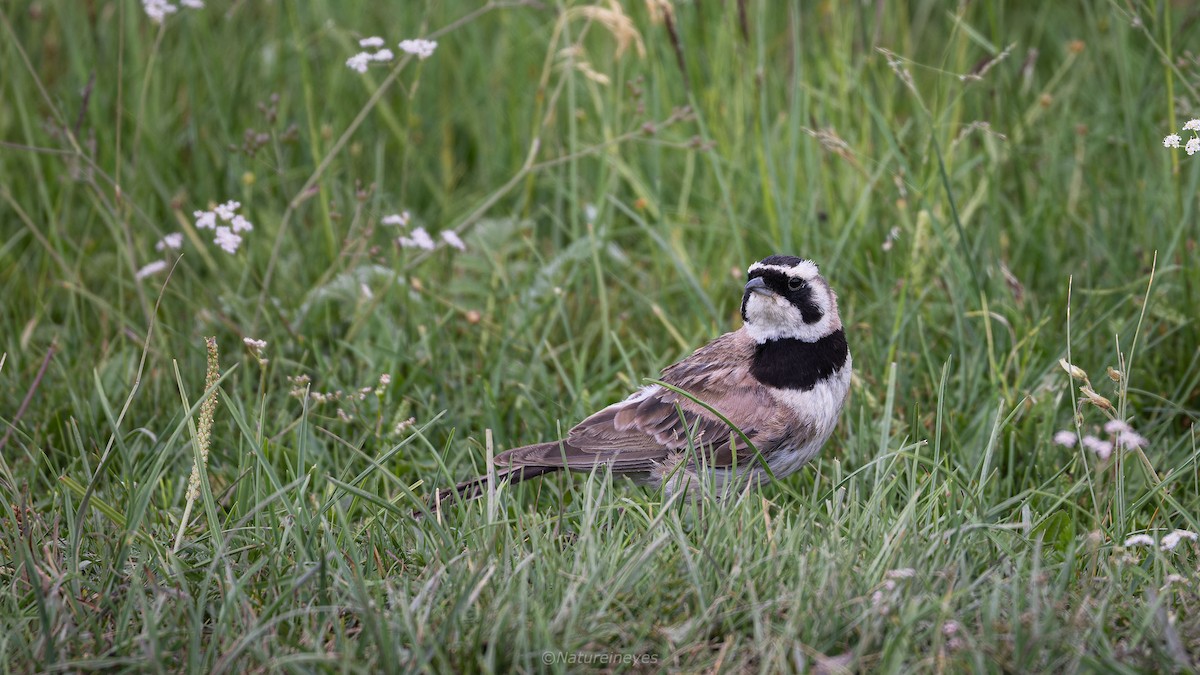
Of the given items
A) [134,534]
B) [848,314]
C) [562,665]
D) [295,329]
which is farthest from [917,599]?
[295,329]

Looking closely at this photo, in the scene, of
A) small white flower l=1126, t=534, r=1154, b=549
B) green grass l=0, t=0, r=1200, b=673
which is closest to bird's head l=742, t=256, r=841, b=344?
green grass l=0, t=0, r=1200, b=673

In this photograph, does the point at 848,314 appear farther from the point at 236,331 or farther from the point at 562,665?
the point at 562,665

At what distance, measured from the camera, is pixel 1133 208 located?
18.2ft

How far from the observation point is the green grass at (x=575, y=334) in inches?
122

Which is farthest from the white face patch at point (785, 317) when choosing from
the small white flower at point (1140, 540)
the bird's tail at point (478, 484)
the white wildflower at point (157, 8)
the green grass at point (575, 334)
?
the white wildflower at point (157, 8)

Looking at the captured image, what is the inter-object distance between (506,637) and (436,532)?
0.64m

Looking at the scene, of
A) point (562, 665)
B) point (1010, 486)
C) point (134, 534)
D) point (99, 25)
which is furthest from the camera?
point (99, 25)

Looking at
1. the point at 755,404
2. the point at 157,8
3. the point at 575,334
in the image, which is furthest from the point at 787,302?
the point at 157,8

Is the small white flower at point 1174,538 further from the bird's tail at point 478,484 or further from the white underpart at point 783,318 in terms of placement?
the bird's tail at point 478,484

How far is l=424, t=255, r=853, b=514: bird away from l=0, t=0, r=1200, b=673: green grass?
0.19 metres

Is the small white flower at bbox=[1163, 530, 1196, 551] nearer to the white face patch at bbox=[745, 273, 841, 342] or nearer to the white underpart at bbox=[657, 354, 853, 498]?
the white underpart at bbox=[657, 354, 853, 498]

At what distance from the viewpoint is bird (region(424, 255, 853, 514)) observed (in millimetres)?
4295

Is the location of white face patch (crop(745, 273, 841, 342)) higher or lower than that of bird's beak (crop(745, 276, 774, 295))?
lower

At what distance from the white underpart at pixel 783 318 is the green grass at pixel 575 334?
361mm
